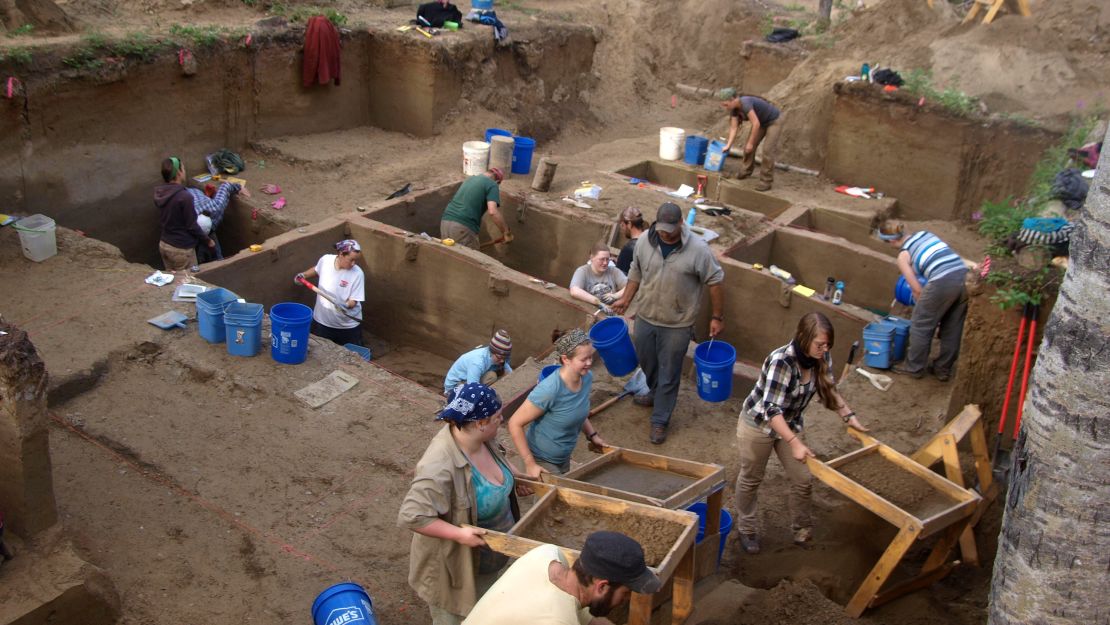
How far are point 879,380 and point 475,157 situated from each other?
642 cm

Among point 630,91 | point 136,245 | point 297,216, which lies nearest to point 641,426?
point 297,216

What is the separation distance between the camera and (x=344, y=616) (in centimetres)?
459

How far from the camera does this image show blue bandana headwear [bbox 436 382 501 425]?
159 inches

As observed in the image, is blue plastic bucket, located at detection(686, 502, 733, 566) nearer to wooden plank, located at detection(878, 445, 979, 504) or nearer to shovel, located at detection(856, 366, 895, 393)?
wooden plank, located at detection(878, 445, 979, 504)

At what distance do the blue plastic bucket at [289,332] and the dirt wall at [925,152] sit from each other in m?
9.39

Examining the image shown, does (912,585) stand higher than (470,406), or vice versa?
(470,406)

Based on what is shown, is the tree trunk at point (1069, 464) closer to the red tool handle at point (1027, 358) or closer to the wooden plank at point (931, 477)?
the wooden plank at point (931, 477)

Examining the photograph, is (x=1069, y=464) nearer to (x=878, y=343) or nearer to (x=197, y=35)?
(x=878, y=343)

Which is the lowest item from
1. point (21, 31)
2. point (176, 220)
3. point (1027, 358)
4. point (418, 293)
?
point (418, 293)

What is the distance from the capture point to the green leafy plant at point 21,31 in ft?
35.8

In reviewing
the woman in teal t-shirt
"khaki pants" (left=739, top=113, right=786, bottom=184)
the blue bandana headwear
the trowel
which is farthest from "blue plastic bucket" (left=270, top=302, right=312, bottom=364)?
"khaki pants" (left=739, top=113, right=786, bottom=184)

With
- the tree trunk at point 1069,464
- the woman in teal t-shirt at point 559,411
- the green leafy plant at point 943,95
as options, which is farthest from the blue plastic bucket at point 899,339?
the green leafy plant at point 943,95

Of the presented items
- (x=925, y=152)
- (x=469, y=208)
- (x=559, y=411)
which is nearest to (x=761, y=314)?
(x=469, y=208)

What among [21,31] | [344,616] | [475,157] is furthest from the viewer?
[475,157]
